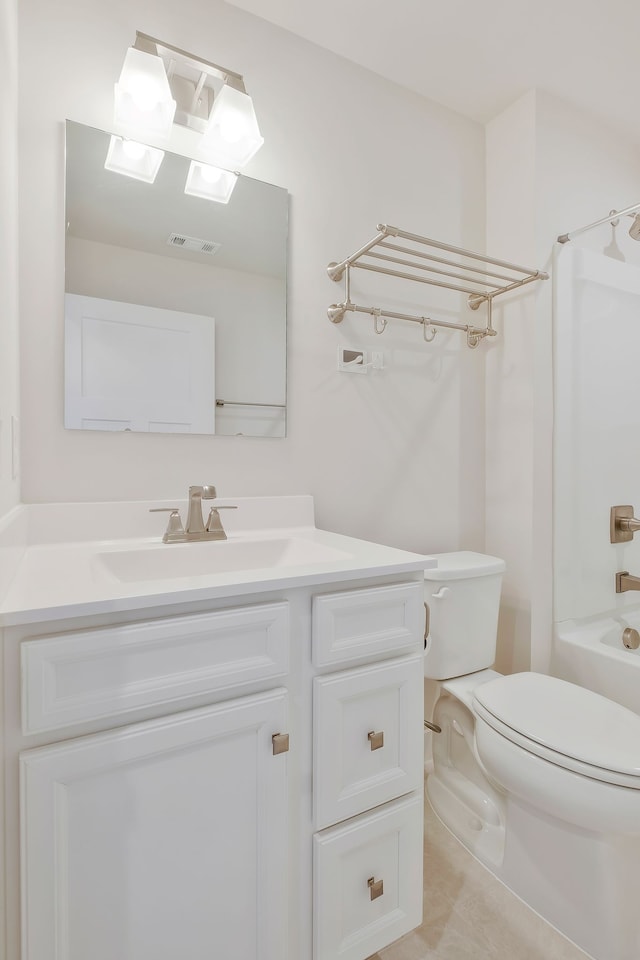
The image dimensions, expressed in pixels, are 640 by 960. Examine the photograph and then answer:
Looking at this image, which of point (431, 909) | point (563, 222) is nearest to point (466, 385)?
point (563, 222)

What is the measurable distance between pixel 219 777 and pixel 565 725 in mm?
834

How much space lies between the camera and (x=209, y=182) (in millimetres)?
1346

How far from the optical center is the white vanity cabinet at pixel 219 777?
2.17 feet

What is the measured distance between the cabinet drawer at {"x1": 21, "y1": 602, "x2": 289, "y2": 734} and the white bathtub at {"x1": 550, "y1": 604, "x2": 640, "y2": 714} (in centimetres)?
126

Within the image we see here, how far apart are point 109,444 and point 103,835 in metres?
0.85

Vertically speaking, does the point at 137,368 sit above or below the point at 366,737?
above

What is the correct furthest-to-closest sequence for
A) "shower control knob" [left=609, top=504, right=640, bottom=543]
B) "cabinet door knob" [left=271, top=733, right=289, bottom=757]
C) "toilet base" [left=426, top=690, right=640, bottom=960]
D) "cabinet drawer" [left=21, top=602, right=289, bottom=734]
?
"shower control knob" [left=609, top=504, right=640, bottom=543], "toilet base" [left=426, top=690, right=640, bottom=960], "cabinet door knob" [left=271, top=733, right=289, bottom=757], "cabinet drawer" [left=21, top=602, right=289, bottom=734]

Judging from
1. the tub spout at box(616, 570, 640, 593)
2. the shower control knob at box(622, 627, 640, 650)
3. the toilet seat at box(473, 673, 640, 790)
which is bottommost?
the shower control knob at box(622, 627, 640, 650)

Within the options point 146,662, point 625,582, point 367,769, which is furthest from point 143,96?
point 625,582

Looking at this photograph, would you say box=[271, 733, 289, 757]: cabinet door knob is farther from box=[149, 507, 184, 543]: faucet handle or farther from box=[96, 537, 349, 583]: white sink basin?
box=[149, 507, 184, 543]: faucet handle

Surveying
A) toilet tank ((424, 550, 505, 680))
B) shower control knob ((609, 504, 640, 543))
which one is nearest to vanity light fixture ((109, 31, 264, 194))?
toilet tank ((424, 550, 505, 680))

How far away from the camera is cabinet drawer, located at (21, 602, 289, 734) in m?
0.65

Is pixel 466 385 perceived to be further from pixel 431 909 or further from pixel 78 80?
pixel 431 909

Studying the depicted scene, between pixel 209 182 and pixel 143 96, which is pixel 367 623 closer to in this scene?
pixel 209 182
